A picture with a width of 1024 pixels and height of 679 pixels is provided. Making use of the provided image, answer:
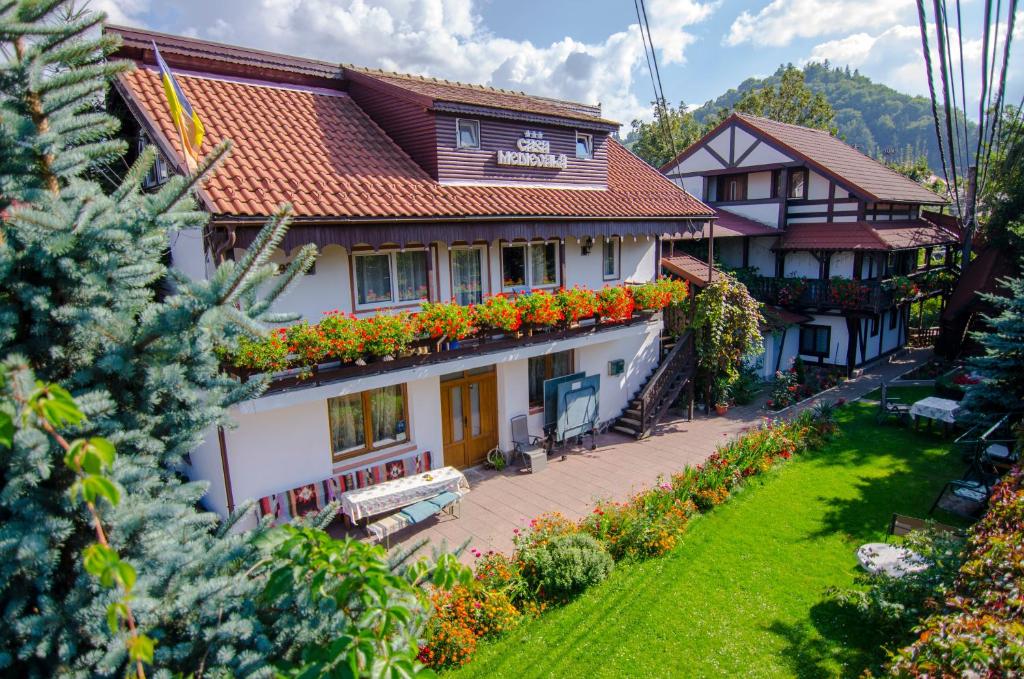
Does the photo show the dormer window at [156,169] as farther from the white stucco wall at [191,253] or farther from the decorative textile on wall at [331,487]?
the decorative textile on wall at [331,487]

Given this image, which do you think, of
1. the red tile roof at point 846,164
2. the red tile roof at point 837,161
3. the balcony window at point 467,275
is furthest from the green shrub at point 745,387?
the balcony window at point 467,275

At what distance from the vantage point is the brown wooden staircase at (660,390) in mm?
17594

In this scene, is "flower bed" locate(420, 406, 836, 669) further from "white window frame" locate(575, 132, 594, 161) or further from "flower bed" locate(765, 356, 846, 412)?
"white window frame" locate(575, 132, 594, 161)

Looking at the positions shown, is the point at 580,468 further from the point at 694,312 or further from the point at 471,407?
the point at 694,312

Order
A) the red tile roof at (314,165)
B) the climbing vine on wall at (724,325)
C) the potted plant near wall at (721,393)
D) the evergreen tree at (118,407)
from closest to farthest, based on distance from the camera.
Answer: the evergreen tree at (118,407), the red tile roof at (314,165), the climbing vine on wall at (724,325), the potted plant near wall at (721,393)

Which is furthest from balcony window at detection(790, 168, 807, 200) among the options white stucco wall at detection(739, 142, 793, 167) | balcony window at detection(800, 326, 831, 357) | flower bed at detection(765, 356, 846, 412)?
flower bed at detection(765, 356, 846, 412)

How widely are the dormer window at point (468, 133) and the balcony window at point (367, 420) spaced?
6232mm

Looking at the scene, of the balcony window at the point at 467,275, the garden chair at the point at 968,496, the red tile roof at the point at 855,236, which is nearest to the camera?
the garden chair at the point at 968,496

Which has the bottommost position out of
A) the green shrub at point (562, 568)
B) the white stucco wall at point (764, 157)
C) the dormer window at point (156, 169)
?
the green shrub at point (562, 568)

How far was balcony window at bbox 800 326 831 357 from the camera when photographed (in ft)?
79.3

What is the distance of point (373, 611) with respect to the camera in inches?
124

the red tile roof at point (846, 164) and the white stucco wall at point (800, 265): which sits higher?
the red tile roof at point (846, 164)

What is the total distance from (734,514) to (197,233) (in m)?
11.9

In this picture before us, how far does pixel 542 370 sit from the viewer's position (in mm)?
16656
